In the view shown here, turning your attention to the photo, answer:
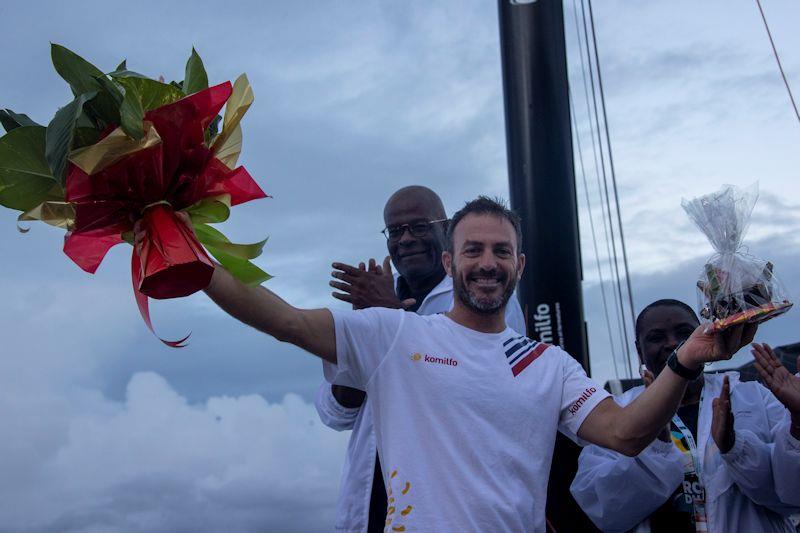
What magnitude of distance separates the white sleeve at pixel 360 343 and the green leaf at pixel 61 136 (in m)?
0.95

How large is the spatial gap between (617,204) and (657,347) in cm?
316

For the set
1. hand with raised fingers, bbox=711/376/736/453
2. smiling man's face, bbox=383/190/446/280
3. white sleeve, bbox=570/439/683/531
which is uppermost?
smiling man's face, bbox=383/190/446/280

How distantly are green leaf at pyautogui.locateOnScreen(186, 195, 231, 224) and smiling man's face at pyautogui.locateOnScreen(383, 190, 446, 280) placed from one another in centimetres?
157

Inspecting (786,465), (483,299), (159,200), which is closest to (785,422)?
(786,465)

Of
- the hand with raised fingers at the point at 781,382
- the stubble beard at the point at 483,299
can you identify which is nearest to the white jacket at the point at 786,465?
the hand with raised fingers at the point at 781,382

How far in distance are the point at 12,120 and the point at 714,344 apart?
81.9 inches

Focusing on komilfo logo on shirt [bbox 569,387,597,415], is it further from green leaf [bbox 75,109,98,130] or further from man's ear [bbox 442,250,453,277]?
green leaf [bbox 75,109,98,130]

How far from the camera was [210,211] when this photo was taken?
8.81 ft

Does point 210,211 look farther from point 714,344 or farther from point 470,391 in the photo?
point 714,344

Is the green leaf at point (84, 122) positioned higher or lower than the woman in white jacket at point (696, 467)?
higher

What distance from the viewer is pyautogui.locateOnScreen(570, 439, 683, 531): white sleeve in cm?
385

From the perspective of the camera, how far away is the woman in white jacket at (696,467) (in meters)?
3.69

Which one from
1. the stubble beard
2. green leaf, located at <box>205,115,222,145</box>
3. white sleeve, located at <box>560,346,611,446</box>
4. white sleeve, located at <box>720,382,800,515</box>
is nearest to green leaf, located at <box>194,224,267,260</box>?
green leaf, located at <box>205,115,222,145</box>

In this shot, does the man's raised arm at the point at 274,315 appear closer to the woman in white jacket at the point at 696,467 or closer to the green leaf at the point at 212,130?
the green leaf at the point at 212,130
